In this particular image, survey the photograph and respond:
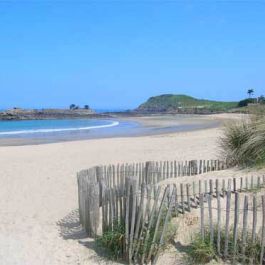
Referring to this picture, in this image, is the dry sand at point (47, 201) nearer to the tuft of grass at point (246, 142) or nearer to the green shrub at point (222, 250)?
the green shrub at point (222, 250)

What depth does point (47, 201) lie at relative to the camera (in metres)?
11.6

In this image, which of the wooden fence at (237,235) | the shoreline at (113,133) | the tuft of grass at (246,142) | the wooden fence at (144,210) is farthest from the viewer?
the shoreline at (113,133)

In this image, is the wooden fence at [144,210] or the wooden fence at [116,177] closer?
the wooden fence at [144,210]

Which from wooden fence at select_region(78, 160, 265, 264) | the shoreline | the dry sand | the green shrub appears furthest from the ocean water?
Result: the green shrub

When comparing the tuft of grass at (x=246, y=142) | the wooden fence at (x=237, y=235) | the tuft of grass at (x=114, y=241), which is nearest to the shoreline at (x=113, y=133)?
the tuft of grass at (x=246, y=142)

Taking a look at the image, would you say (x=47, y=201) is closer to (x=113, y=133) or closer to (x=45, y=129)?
(x=113, y=133)

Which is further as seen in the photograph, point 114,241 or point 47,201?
point 47,201

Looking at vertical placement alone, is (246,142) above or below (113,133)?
above

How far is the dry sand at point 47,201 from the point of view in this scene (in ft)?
24.4

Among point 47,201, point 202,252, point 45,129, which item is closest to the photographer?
point 202,252

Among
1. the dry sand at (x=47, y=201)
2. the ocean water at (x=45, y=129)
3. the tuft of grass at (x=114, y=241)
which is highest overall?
the tuft of grass at (x=114, y=241)

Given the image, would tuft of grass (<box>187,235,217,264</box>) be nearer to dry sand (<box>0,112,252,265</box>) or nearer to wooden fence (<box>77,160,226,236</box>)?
wooden fence (<box>77,160,226,236</box>)

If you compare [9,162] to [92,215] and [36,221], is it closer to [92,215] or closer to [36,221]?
[36,221]

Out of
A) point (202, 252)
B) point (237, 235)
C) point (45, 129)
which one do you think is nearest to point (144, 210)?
point (202, 252)
